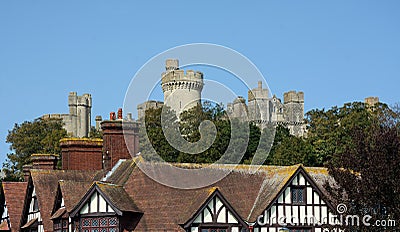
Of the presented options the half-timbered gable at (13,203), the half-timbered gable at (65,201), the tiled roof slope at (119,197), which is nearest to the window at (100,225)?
the tiled roof slope at (119,197)

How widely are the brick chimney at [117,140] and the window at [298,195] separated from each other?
7.97 metres

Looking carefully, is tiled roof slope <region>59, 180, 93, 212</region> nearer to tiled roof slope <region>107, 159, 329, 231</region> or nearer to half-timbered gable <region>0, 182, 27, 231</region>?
tiled roof slope <region>107, 159, 329, 231</region>

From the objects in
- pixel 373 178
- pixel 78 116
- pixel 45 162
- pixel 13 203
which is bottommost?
pixel 13 203

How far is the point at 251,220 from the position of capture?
34562mm

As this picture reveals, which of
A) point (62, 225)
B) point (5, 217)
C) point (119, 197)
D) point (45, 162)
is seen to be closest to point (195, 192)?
point (119, 197)

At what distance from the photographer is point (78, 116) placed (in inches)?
6176

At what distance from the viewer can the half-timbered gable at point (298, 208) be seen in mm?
34719

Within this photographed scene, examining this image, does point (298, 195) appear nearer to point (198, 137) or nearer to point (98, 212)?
point (98, 212)

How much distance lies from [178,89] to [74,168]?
68.3m

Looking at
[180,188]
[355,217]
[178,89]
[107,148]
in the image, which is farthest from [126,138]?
[178,89]

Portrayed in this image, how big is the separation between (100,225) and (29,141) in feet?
158

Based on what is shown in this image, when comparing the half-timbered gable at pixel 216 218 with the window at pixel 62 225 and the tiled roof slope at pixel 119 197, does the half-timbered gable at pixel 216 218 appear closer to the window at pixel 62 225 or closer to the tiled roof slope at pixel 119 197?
the tiled roof slope at pixel 119 197

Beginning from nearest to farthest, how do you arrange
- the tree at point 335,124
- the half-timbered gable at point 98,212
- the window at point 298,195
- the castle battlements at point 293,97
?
the half-timbered gable at point 98,212, the window at point 298,195, the tree at point 335,124, the castle battlements at point 293,97

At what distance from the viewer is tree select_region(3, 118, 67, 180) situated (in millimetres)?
75188
